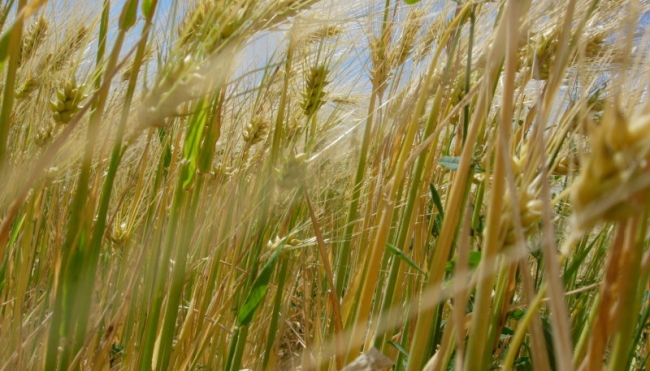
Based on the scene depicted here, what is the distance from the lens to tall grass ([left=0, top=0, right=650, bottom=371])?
327 mm

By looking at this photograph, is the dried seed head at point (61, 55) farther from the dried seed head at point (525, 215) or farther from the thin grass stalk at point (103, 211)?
the dried seed head at point (525, 215)

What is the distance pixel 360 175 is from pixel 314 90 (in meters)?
0.14

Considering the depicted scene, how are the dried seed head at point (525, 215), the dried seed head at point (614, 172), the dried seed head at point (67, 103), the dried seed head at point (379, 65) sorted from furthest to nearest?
the dried seed head at point (379, 65), the dried seed head at point (67, 103), the dried seed head at point (525, 215), the dried seed head at point (614, 172)

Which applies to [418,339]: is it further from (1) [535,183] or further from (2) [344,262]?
(2) [344,262]

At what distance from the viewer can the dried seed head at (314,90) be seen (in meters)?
0.79

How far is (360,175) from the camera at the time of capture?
0.85 meters

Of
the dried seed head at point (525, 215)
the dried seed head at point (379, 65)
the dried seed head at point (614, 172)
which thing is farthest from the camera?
the dried seed head at point (379, 65)

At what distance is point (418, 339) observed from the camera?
488mm

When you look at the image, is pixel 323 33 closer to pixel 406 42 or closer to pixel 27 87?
pixel 406 42

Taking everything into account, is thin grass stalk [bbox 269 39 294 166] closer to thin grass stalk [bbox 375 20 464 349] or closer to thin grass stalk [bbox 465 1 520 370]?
thin grass stalk [bbox 375 20 464 349]

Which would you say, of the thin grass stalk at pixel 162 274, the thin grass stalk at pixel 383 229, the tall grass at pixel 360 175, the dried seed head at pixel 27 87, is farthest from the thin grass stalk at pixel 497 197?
the dried seed head at pixel 27 87

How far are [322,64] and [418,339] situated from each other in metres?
0.44

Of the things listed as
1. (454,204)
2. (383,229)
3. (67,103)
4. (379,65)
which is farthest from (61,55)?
(454,204)

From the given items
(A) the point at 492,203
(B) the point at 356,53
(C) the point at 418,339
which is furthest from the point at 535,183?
(B) the point at 356,53
